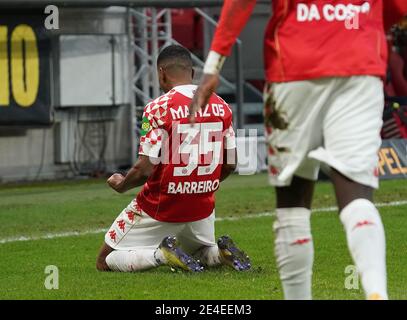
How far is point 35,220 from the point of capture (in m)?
12.2

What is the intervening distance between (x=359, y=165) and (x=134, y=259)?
3.28m

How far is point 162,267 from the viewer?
28.0 ft

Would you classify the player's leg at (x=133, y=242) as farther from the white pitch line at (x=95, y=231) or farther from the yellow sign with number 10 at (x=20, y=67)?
the yellow sign with number 10 at (x=20, y=67)

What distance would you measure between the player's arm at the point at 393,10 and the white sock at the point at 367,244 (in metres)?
0.98

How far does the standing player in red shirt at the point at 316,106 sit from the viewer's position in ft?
17.1

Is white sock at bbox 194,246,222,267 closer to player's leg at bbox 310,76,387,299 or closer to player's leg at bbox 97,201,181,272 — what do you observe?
player's leg at bbox 97,201,181,272

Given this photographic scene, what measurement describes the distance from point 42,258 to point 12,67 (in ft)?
28.0

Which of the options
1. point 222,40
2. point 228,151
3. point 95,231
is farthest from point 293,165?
point 95,231

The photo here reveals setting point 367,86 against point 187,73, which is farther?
point 187,73

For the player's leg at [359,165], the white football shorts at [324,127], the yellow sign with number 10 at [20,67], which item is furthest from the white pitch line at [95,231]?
the yellow sign with number 10 at [20,67]

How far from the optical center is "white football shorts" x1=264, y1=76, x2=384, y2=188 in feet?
17.1

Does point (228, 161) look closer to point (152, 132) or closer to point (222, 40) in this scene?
point (152, 132)
